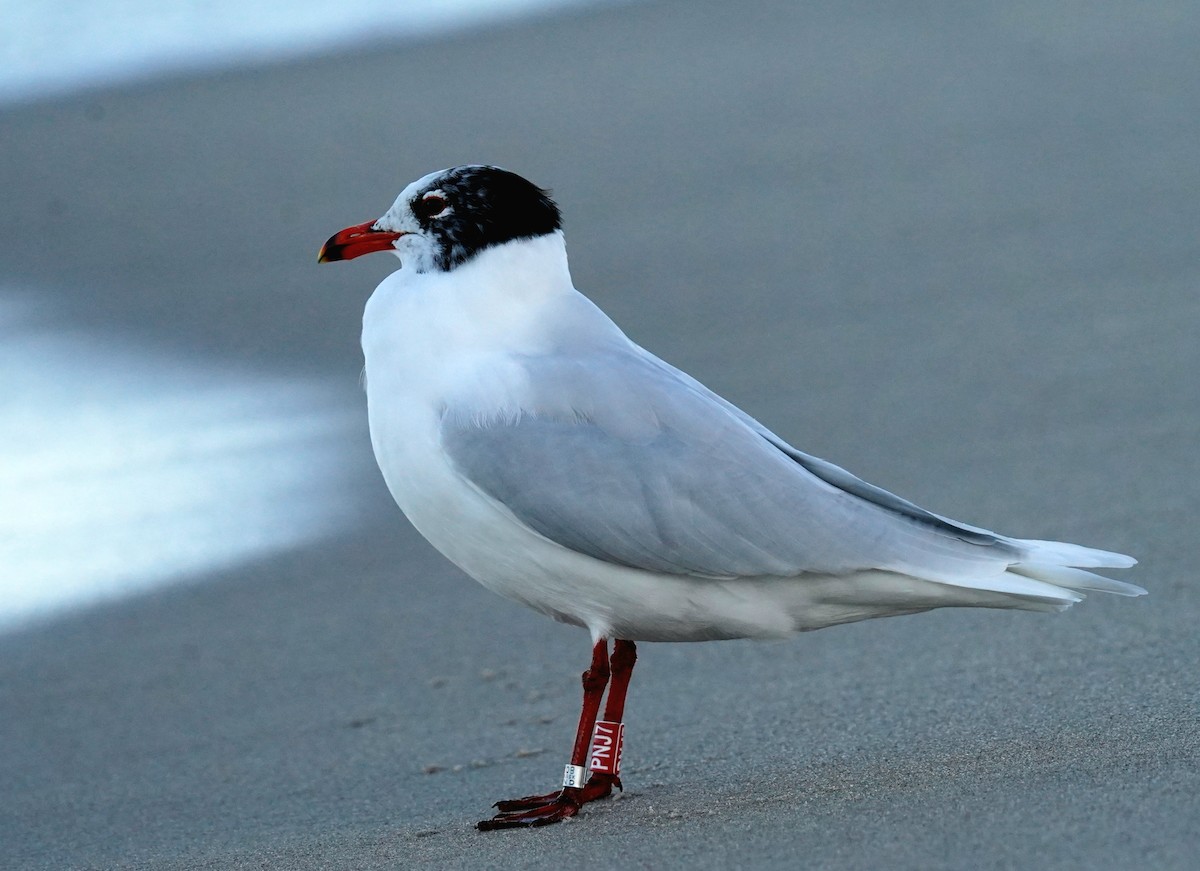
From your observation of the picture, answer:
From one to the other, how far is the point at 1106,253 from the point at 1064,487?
226 cm

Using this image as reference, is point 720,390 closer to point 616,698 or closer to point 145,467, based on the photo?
point 145,467

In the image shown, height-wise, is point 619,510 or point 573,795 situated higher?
point 619,510

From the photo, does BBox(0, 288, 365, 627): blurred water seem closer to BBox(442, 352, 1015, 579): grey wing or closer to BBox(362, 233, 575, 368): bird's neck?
BBox(362, 233, 575, 368): bird's neck

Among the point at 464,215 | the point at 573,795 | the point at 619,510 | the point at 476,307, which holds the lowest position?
the point at 573,795

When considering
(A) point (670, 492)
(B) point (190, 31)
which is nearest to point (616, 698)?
(A) point (670, 492)

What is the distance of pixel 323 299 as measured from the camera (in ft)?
23.6

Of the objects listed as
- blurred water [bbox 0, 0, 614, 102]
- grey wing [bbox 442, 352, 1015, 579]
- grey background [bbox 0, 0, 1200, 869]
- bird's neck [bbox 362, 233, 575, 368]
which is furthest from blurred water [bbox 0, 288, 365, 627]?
blurred water [bbox 0, 0, 614, 102]

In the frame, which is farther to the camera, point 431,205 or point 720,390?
point 720,390

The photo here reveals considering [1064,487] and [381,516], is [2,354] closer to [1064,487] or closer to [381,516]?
[381,516]

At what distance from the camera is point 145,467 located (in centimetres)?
559

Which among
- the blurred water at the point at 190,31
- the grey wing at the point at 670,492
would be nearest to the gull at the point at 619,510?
the grey wing at the point at 670,492

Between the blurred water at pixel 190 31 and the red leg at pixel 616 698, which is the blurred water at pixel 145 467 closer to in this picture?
the red leg at pixel 616 698

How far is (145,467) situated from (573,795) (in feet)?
9.70

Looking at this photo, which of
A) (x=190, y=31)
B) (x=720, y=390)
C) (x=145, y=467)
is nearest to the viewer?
(x=145, y=467)
